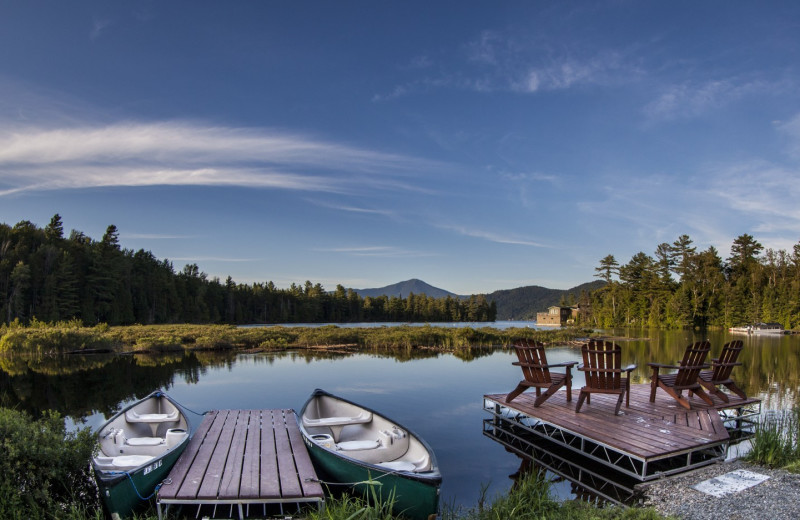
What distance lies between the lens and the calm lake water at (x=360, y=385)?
8609 millimetres

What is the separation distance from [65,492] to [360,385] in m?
10.3

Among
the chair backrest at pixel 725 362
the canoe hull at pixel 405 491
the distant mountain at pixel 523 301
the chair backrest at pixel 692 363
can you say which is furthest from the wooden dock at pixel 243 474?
the distant mountain at pixel 523 301

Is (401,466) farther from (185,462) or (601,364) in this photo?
(601,364)

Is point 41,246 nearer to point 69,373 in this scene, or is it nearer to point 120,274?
point 120,274

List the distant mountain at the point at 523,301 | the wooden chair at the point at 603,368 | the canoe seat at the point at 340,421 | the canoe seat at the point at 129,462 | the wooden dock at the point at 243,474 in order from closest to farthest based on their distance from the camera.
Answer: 1. the wooden dock at the point at 243,474
2. the canoe seat at the point at 129,462
3. the canoe seat at the point at 340,421
4. the wooden chair at the point at 603,368
5. the distant mountain at the point at 523,301

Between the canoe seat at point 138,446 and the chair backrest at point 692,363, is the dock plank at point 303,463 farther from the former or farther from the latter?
the chair backrest at point 692,363

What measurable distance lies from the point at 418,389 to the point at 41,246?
45813mm

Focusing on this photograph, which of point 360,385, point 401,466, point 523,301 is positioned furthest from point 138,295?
point 523,301

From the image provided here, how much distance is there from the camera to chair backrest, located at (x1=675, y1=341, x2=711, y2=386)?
8008 millimetres

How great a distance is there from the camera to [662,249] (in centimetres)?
6141

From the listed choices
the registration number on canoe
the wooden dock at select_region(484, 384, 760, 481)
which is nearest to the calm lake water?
the wooden dock at select_region(484, 384, 760, 481)

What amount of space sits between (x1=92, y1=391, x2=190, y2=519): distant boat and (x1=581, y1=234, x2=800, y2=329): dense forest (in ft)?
187

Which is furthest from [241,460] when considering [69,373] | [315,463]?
[69,373]

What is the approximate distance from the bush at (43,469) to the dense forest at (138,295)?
4078 centimetres
